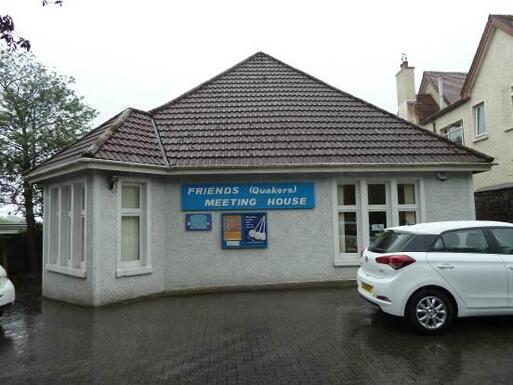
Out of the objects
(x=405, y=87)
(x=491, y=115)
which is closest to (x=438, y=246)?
(x=491, y=115)

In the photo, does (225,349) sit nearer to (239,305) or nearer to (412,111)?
(239,305)

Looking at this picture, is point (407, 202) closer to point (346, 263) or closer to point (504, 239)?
point (346, 263)

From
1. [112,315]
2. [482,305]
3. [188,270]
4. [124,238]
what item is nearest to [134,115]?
[124,238]

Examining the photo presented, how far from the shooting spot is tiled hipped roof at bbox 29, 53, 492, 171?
32.7 ft

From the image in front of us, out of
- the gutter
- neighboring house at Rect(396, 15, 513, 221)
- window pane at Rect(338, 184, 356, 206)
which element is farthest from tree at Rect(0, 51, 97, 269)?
neighboring house at Rect(396, 15, 513, 221)

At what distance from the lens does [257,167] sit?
32.0 feet

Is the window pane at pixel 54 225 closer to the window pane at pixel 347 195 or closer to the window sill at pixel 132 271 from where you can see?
the window sill at pixel 132 271

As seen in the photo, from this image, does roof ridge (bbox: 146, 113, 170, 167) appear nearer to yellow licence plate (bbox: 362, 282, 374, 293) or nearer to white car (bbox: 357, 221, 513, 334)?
yellow licence plate (bbox: 362, 282, 374, 293)

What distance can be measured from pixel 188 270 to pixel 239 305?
1.99 meters

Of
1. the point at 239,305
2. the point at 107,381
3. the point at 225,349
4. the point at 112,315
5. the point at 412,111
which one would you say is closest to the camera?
the point at 107,381

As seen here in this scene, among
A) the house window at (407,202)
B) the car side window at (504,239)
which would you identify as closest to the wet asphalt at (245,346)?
the car side window at (504,239)

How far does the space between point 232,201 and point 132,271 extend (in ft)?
9.24

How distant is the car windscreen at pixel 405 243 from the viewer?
6336 mm

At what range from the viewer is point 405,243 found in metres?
6.44
